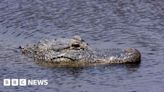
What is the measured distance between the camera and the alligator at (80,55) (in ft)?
73.5

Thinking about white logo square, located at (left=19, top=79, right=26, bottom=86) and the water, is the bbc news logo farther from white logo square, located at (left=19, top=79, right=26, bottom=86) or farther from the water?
the water

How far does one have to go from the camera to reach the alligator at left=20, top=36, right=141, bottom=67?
2241 cm

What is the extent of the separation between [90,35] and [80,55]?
4602 mm

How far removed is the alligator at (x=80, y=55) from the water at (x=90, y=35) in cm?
36

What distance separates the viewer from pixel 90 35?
1064 inches

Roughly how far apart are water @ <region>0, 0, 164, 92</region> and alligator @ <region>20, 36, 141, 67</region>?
355 millimetres

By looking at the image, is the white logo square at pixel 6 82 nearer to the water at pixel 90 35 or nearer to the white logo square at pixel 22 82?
the water at pixel 90 35

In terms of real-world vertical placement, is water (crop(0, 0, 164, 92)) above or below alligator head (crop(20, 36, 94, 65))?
below

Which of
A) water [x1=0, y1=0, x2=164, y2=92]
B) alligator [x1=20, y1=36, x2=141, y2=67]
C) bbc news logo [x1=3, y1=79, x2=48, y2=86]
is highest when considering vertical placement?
alligator [x1=20, y1=36, x2=141, y2=67]

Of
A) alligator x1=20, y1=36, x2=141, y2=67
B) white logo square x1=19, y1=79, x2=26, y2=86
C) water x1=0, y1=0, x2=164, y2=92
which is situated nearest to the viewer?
white logo square x1=19, y1=79, x2=26, y2=86

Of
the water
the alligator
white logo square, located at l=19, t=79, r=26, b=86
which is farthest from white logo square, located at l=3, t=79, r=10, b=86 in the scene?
the alligator

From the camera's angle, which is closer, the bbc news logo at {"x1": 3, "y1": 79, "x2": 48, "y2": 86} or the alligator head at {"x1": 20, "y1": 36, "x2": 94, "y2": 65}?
the bbc news logo at {"x1": 3, "y1": 79, "x2": 48, "y2": 86}

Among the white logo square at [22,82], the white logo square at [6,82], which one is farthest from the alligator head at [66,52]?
the white logo square at [6,82]

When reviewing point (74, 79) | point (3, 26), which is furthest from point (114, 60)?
point (3, 26)
